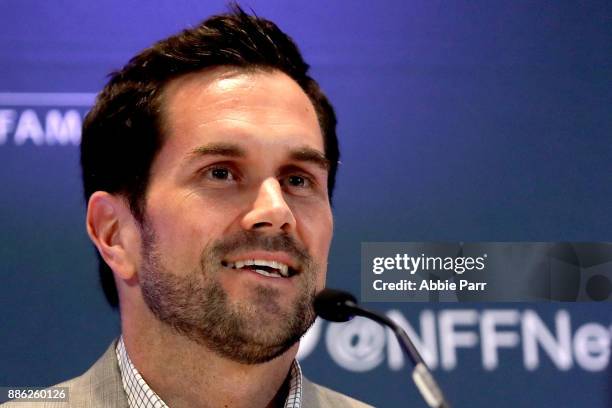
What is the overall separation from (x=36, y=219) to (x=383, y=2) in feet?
4.10

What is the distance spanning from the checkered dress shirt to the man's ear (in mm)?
179

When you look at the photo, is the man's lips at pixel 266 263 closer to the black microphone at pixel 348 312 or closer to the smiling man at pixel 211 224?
the smiling man at pixel 211 224

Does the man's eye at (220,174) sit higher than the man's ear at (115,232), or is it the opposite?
the man's eye at (220,174)

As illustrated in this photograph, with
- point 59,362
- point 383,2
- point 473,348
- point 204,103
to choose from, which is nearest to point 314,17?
point 383,2

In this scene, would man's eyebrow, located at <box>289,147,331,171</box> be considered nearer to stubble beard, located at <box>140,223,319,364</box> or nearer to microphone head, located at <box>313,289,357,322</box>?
stubble beard, located at <box>140,223,319,364</box>

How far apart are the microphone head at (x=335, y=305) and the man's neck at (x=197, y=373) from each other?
0.89 feet

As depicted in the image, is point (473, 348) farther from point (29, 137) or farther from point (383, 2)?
point (29, 137)

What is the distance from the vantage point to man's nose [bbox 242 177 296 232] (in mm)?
1532

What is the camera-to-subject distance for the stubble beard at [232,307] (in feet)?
5.05

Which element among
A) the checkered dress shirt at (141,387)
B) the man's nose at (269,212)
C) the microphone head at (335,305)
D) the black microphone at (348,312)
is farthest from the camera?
the checkered dress shirt at (141,387)

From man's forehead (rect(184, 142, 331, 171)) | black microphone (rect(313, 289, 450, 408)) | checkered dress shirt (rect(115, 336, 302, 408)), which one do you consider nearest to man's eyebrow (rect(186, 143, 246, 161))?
man's forehead (rect(184, 142, 331, 171))

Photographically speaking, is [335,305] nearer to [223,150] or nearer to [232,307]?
[232,307]

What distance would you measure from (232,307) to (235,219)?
170 millimetres

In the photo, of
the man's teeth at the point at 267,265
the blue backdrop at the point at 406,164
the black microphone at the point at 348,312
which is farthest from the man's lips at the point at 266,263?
the blue backdrop at the point at 406,164
